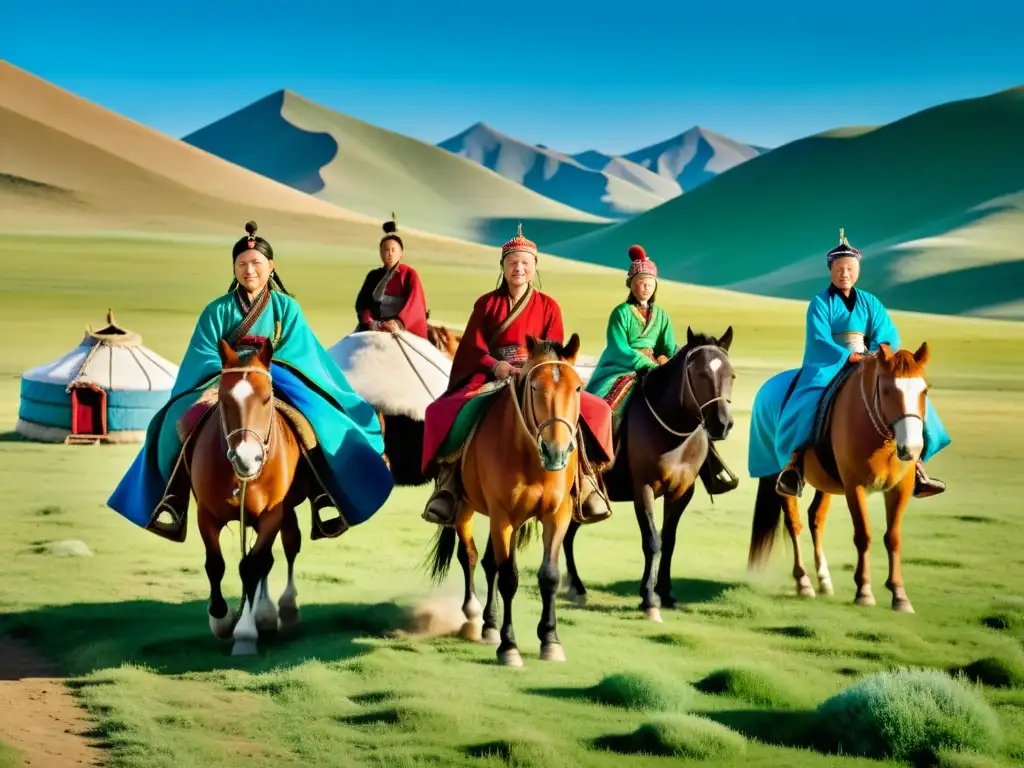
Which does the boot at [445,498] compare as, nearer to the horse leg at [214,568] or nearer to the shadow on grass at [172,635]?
the shadow on grass at [172,635]

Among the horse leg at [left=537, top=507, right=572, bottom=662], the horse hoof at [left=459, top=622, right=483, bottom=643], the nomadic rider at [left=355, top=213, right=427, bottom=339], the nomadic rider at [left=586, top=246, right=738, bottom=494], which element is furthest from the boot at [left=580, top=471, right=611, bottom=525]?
the nomadic rider at [left=355, top=213, right=427, bottom=339]

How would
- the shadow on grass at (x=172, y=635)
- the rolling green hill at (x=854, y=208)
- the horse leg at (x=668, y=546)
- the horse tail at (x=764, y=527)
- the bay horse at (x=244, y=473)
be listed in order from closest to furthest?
the bay horse at (x=244, y=473)
the shadow on grass at (x=172, y=635)
the horse leg at (x=668, y=546)
the horse tail at (x=764, y=527)
the rolling green hill at (x=854, y=208)

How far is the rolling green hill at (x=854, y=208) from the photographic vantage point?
129250 millimetres

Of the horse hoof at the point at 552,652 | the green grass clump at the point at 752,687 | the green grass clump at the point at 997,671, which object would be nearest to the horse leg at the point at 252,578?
the horse hoof at the point at 552,652

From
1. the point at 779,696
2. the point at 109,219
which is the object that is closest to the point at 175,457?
the point at 779,696

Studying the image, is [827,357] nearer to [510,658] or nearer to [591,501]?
[591,501]

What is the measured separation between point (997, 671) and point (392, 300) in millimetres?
7935

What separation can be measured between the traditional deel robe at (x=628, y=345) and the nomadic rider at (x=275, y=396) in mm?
2269

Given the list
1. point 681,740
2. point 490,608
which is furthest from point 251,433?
point 681,740

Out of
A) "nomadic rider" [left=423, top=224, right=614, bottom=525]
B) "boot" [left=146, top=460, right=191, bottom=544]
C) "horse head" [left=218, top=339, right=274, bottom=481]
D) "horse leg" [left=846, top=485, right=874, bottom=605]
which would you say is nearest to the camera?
"horse head" [left=218, top=339, right=274, bottom=481]

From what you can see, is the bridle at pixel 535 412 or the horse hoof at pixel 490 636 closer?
the bridle at pixel 535 412

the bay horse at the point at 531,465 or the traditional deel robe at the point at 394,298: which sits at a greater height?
the traditional deel robe at the point at 394,298

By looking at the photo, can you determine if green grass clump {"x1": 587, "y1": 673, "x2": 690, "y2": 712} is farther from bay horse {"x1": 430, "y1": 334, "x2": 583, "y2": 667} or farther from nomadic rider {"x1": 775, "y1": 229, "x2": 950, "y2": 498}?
nomadic rider {"x1": 775, "y1": 229, "x2": 950, "y2": 498}

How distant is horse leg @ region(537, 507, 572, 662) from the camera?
8172mm
